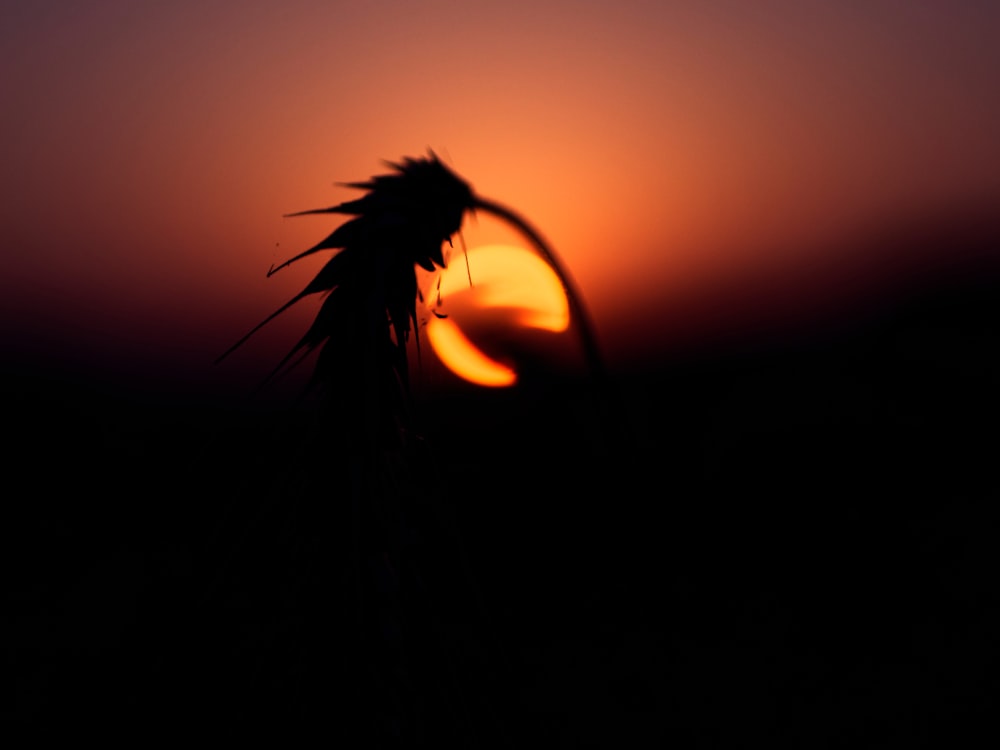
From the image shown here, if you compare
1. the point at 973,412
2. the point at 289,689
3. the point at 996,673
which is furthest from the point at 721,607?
the point at 289,689

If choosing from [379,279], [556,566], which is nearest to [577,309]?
[379,279]

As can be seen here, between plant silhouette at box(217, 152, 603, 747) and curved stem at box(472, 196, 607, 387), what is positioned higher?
curved stem at box(472, 196, 607, 387)

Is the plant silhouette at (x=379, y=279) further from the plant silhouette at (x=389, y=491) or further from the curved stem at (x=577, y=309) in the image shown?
the curved stem at (x=577, y=309)

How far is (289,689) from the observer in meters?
0.64

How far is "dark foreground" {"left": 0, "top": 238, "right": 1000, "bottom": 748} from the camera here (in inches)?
27.5

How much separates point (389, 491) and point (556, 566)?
4.92 meters

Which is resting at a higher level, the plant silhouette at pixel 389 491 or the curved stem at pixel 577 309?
the curved stem at pixel 577 309

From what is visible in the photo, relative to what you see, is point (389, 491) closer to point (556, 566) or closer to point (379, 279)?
point (379, 279)

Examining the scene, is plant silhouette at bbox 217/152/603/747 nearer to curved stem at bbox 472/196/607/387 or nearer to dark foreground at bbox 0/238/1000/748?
dark foreground at bbox 0/238/1000/748

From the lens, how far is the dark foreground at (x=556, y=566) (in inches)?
27.5

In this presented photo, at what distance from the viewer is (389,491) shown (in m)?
0.76

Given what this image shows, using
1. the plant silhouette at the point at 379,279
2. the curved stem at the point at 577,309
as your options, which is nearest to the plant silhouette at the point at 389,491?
the plant silhouette at the point at 379,279

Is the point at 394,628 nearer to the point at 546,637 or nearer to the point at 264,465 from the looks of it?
the point at 264,465

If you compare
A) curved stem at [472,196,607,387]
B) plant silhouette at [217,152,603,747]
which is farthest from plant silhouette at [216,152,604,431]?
curved stem at [472,196,607,387]
